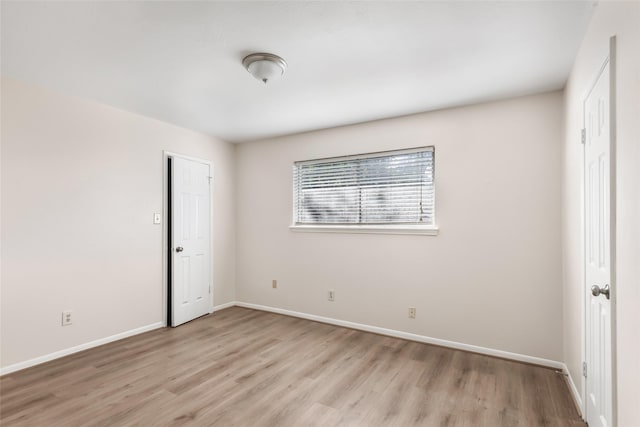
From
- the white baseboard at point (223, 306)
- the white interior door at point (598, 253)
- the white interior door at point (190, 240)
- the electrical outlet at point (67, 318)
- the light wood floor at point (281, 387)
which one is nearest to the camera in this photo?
the white interior door at point (598, 253)

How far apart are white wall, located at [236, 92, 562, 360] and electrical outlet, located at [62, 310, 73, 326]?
241 cm

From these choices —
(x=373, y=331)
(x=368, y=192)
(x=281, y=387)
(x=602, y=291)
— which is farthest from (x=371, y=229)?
(x=602, y=291)

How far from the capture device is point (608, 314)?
1.52 m

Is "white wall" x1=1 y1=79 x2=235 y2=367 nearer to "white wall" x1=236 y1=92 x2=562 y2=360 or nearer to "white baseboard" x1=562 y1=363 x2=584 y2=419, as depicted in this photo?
"white wall" x1=236 y1=92 x2=562 y2=360

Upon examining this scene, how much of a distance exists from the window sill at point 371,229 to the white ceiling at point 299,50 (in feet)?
4.20

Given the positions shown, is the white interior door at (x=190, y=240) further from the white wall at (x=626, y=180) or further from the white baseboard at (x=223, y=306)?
the white wall at (x=626, y=180)

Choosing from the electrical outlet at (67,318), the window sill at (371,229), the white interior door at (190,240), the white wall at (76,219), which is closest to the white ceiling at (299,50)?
the white wall at (76,219)

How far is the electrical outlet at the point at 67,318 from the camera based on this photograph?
2998 millimetres

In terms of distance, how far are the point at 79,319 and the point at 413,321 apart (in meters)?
3.42

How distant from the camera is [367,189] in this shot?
12.7ft

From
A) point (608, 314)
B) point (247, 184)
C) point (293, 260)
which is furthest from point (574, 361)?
point (247, 184)

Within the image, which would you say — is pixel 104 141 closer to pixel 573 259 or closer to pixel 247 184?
pixel 247 184

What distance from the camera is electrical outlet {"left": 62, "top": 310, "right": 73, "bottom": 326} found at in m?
3.00

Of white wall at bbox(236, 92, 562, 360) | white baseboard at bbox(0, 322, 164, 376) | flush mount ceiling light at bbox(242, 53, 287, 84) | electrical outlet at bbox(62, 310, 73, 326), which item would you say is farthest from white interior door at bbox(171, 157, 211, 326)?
flush mount ceiling light at bbox(242, 53, 287, 84)
